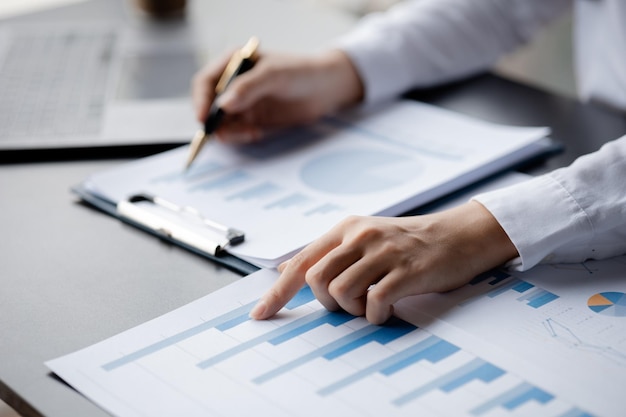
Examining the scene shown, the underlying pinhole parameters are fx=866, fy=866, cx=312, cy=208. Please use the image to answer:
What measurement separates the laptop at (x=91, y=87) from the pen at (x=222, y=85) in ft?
0.18

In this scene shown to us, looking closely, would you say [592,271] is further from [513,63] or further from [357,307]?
[513,63]

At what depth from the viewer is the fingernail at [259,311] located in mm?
719

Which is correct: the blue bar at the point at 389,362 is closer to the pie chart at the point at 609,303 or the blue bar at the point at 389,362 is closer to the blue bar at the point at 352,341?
the blue bar at the point at 352,341

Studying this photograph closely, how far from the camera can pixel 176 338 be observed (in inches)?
27.5

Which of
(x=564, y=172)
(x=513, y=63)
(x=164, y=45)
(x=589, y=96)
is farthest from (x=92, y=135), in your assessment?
(x=513, y=63)

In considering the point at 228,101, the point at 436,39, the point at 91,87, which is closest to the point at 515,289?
the point at 228,101

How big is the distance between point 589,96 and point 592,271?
1.84ft

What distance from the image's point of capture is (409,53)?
4.00ft

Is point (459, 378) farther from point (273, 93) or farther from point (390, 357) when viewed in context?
point (273, 93)

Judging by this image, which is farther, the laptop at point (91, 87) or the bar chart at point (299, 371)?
the laptop at point (91, 87)

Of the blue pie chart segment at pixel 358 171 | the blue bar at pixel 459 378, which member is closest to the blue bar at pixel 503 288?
the blue bar at pixel 459 378

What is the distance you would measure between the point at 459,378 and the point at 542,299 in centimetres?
14

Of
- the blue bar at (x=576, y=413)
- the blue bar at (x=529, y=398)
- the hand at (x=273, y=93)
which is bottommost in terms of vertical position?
the blue bar at (x=576, y=413)

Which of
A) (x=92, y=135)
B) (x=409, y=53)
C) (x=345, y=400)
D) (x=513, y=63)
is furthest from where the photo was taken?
(x=513, y=63)
